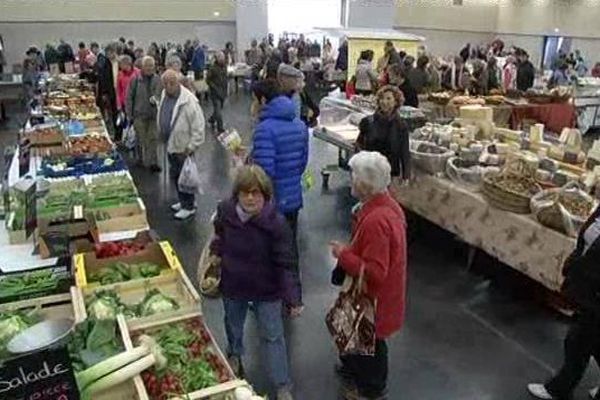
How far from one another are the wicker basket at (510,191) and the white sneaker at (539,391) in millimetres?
1416

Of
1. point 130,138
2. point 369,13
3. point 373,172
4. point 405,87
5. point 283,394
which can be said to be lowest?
point 283,394

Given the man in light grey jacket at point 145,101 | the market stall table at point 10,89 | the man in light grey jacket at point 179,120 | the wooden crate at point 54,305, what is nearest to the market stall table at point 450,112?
the man in light grey jacket at point 179,120

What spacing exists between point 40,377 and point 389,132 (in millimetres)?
3654

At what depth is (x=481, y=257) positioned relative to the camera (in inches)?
203

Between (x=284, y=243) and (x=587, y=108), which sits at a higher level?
(x=284, y=243)

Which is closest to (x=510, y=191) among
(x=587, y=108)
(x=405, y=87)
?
(x=405, y=87)

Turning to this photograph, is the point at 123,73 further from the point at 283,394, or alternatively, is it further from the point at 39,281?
the point at 283,394

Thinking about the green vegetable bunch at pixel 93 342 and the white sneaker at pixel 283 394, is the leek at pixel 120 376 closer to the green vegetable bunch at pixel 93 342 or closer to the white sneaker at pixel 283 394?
the green vegetable bunch at pixel 93 342

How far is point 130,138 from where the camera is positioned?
8375 mm

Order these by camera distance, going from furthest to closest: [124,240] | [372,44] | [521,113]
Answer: [372,44]
[521,113]
[124,240]

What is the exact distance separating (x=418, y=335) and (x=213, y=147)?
20.0 feet

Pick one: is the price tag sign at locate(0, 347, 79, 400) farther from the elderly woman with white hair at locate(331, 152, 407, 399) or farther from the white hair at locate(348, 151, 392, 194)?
the white hair at locate(348, 151, 392, 194)

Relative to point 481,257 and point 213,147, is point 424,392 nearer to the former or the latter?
point 481,257

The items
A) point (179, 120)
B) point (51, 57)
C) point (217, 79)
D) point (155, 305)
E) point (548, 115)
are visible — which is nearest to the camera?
point (155, 305)
